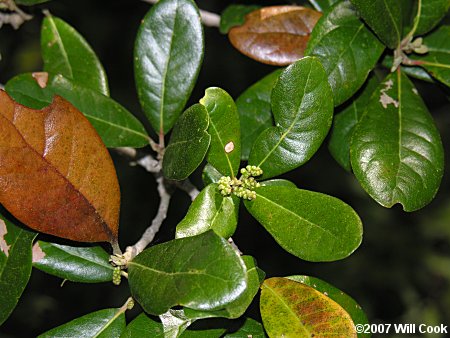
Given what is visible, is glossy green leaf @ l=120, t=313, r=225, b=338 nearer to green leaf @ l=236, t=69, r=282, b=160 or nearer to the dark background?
green leaf @ l=236, t=69, r=282, b=160

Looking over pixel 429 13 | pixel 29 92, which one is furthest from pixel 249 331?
pixel 429 13

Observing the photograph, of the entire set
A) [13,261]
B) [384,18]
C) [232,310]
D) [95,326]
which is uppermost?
[384,18]

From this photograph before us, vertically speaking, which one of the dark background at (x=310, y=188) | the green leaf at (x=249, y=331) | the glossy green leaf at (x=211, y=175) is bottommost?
the dark background at (x=310, y=188)

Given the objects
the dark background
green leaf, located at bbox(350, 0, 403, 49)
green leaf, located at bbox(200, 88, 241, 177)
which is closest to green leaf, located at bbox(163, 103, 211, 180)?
green leaf, located at bbox(200, 88, 241, 177)

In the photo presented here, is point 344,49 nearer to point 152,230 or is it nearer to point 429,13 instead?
point 429,13

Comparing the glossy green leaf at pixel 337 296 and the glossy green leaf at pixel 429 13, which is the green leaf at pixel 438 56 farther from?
the glossy green leaf at pixel 337 296

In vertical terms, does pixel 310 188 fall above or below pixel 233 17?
below

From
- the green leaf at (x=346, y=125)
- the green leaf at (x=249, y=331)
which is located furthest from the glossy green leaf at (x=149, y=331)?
the green leaf at (x=346, y=125)

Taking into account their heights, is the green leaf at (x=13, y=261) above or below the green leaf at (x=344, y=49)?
below
